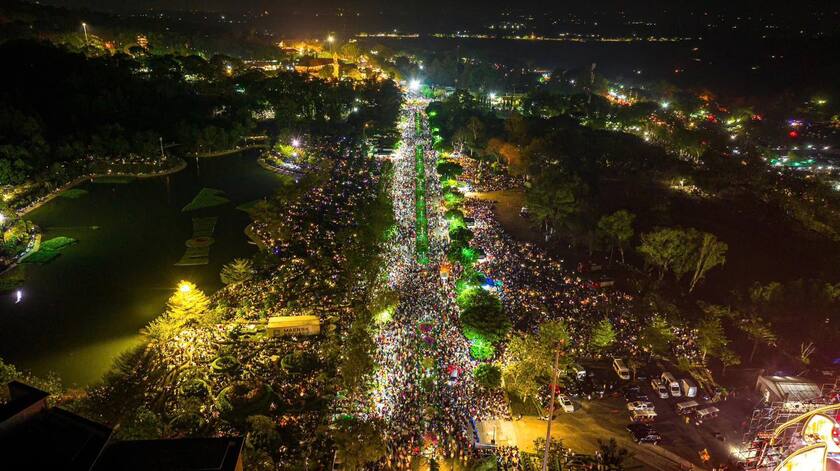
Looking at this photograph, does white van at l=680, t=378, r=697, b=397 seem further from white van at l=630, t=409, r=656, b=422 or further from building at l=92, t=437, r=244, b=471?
building at l=92, t=437, r=244, b=471

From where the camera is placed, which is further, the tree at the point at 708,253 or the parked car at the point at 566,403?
the tree at the point at 708,253

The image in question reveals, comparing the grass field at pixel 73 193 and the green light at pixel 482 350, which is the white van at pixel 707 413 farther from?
the grass field at pixel 73 193

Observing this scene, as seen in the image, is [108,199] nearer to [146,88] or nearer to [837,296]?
[146,88]

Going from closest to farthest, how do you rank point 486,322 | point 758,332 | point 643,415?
point 643,415 → point 486,322 → point 758,332

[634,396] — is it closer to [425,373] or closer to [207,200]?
[425,373]

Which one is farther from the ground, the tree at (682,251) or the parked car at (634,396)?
the tree at (682,251)

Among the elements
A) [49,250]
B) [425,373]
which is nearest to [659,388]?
[425,373]

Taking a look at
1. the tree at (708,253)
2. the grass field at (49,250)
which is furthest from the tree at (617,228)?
the grass field at (49,250)

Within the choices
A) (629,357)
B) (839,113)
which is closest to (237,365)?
(629,357)
